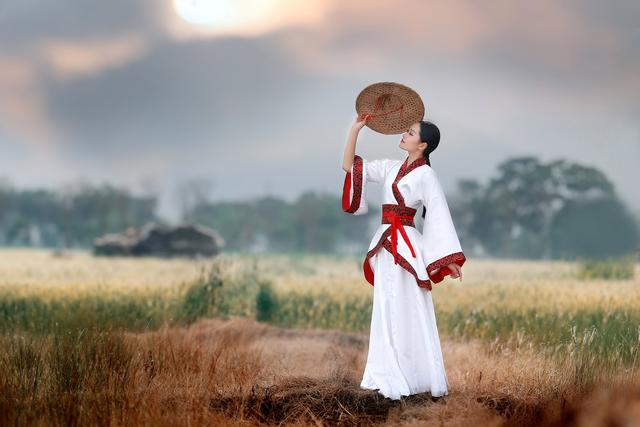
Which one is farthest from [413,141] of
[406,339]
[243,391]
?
[243,391]

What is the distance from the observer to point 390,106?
5574 mm

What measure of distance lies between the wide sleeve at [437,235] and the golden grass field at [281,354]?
874 millimetres

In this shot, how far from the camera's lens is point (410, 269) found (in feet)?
17.4

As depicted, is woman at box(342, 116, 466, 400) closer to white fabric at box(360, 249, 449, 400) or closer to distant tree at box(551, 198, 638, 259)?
white fabric at box(360, 249, 449, 400)

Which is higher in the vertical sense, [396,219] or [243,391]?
[396,219]

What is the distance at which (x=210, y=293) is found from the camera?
9.36 meters

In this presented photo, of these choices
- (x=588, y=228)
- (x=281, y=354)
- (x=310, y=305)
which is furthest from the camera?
(x=588, y=228)

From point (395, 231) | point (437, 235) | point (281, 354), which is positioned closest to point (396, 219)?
point (395, 231)

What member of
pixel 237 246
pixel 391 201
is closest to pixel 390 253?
pixel 391 201

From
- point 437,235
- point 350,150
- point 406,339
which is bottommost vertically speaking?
point 406,339

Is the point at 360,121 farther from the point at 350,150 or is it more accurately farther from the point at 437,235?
the point at 437,235

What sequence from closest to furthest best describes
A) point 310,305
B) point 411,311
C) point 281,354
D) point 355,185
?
1. point 411,311
2. point 355,185
3. point 281,354
4. point 310,305

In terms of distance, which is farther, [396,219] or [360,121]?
[360,121]

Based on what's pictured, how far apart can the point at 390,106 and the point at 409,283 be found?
3.98 feet
